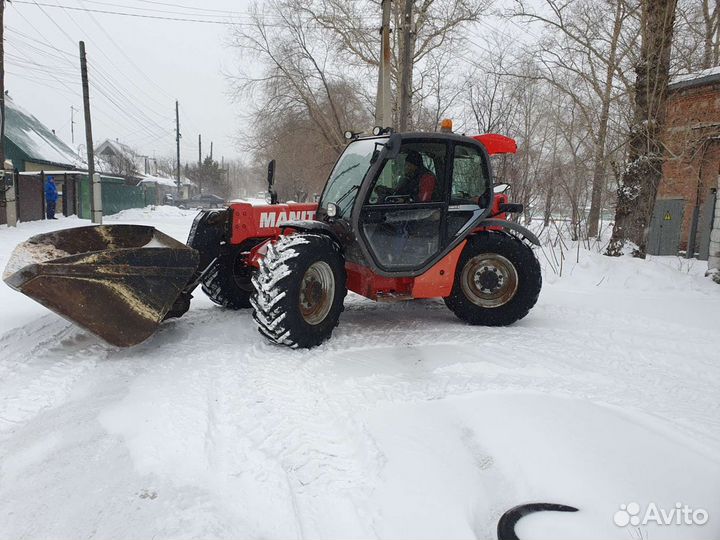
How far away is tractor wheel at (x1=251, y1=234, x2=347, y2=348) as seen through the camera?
4039mm

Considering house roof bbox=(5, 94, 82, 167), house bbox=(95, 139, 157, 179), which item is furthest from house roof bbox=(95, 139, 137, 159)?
house roof bbox=(5, 94, 82, 167)

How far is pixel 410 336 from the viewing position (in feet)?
15.7

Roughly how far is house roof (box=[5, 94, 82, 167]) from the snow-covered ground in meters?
25.5

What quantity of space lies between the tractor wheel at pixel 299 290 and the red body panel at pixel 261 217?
95cm

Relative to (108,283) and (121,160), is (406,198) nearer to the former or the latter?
(108,283)

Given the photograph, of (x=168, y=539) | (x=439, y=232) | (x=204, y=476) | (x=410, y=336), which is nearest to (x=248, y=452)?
(x=204, y=476)

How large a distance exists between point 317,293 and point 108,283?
64.8 inches

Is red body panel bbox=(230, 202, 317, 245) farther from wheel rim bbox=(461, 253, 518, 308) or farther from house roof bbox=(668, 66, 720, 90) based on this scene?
house roof bbox=(668, 66, 720, 90)

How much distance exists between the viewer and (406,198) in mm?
4875

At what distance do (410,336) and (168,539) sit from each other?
3.06 meters

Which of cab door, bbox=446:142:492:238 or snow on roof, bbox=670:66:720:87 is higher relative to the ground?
snow on roof, bbox=670:66:720:87

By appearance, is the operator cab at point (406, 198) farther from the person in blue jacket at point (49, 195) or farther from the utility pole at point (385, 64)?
the person in blue jacket at point (49, 195)

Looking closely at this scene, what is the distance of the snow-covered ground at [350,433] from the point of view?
217 centimetres

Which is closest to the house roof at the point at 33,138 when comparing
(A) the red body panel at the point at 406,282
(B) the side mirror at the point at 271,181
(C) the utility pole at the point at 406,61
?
(C) the utility pole at the point at 406,61
